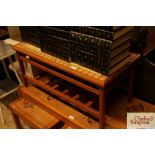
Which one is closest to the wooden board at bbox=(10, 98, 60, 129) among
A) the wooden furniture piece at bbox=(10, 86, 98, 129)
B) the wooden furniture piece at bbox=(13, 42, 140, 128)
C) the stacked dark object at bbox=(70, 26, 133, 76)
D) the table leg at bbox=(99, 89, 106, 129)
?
the wooden furniture piece at bbox=(10, 86, 98, 129)

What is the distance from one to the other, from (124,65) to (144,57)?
225 millimetres

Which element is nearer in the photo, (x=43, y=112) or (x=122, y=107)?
(x=122, y=107)

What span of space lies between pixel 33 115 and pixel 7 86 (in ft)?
2.34

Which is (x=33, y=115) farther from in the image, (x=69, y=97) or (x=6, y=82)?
(x=6, y=82)

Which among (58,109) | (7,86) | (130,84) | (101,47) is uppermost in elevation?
(101,47)

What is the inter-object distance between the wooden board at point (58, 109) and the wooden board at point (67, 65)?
12.0 inches

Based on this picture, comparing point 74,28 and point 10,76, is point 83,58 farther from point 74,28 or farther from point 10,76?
point 10,76

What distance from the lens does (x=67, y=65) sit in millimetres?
1157

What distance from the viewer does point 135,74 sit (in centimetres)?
133

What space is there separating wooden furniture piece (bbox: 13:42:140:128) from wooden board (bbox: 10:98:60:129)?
0.14 m

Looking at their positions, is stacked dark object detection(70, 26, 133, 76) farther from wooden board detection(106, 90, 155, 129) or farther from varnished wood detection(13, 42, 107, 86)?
wooden board detection(106, 90, 155, 129)

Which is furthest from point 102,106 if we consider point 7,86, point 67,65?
point 7,86

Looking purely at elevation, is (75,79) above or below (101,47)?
below

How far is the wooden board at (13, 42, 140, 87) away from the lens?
1033mm
